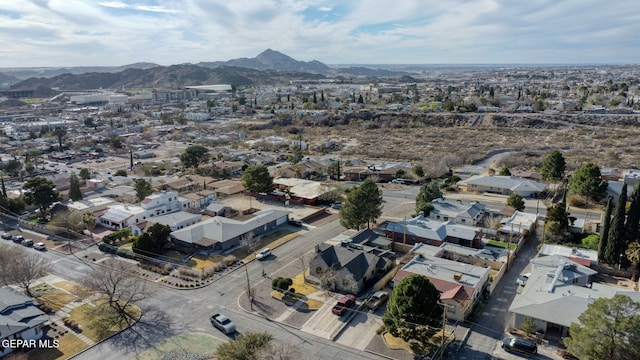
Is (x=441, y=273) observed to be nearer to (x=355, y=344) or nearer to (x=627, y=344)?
(x=355, y=344)

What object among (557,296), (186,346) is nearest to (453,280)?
(557,296)

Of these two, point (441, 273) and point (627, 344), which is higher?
point (627, 344)

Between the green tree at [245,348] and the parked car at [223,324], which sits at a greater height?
the green tree at [245,348]

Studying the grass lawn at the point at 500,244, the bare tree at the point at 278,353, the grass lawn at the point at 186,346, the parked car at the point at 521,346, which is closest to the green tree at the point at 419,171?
the grass lawn at the point at 500,244

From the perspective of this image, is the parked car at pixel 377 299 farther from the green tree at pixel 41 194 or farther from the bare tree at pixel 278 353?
the green tree at pixel 41 194

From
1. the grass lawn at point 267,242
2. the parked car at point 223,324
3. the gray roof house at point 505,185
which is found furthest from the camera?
the gray roof house at point 505,185

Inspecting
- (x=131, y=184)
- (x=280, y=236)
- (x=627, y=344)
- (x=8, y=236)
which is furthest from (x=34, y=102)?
(x=627, y=344)

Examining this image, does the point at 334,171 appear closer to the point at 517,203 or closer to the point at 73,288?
the point at 517,203
